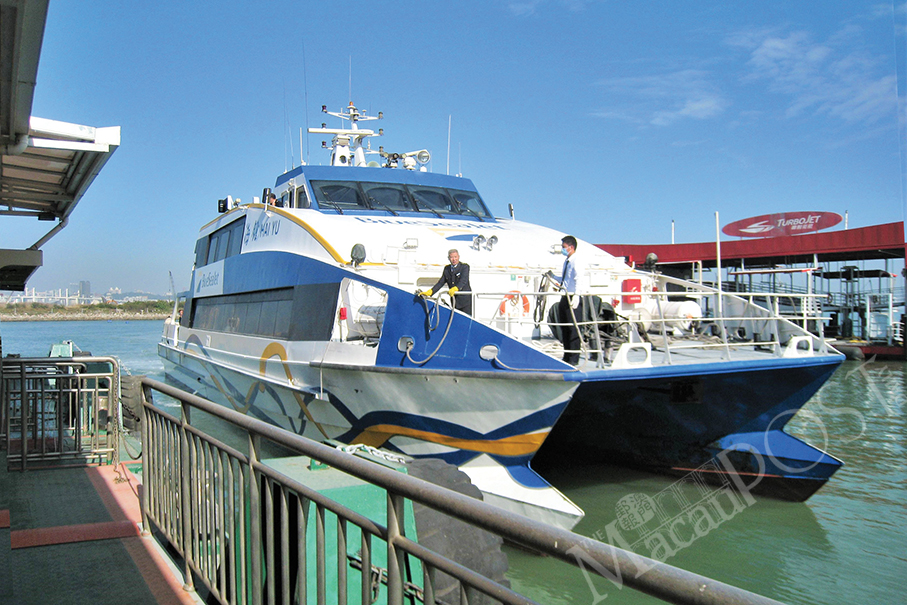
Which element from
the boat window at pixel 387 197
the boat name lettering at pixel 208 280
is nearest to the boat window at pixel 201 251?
the boat name lettering at pixel 208 280

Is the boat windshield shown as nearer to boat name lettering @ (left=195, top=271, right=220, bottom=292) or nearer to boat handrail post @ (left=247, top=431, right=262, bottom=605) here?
boat name lettering @ (left=195, top=271, right=220, bottom=292)

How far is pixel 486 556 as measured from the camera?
4500 millimetres

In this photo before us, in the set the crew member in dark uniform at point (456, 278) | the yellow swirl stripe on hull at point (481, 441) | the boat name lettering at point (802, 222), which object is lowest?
the yellow swirl stripe on hull at point (481, 441)

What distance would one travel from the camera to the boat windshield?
9.73 metres

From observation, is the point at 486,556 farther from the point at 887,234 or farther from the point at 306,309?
the point at 887,234

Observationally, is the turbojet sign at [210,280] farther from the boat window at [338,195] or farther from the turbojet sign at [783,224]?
the turbojet sign at [783,224]

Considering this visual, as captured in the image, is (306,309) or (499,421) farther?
(306,309)

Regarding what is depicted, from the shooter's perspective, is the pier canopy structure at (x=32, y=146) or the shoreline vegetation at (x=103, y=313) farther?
the shoreline vegetation at (x=103, y=313)

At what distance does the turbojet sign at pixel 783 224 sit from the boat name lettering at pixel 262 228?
2427 centimetres

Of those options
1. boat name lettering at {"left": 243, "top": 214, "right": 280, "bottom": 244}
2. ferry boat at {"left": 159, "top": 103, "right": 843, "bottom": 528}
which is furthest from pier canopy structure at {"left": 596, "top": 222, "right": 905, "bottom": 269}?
boat name lettering at {"left": 243, "top": 214, "right": 280, "bottom": 244}

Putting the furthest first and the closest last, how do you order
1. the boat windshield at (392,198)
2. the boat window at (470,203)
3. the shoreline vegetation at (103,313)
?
the shoreline vegetation at (103,313), the boat window at (470,203), the boat windshield at (392,198)

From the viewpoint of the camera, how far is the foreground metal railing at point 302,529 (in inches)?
51.3

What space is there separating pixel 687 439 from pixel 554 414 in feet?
9.07

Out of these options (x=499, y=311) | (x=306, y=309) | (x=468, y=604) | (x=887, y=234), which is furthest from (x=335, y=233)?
(x=887, y=234)
